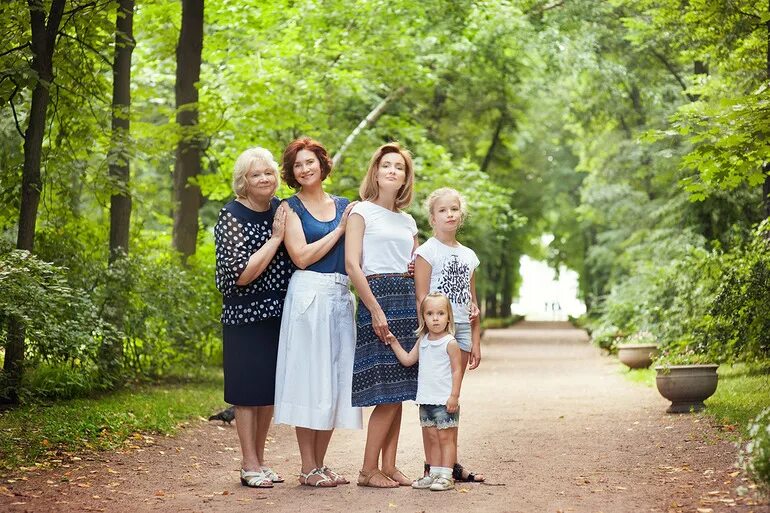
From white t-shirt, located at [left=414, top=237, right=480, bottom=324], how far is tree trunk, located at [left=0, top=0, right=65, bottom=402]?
483 centimetres

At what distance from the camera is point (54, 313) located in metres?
9.99

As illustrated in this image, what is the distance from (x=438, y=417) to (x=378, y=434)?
421 millimetres

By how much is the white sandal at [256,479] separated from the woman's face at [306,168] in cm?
200

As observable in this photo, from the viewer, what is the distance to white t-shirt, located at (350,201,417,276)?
7.06 meters

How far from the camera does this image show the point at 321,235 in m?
7.15

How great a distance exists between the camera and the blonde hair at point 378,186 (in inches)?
283

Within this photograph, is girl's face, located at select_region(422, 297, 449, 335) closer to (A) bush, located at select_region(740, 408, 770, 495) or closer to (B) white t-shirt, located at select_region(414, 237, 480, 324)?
(B) white t-shirt, located at select_region(414, 237, 480, 324)

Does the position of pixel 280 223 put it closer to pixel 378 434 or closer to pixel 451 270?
pixel 451 270

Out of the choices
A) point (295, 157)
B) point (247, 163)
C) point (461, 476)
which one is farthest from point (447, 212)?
point (461, 476)

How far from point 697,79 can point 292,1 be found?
774cm

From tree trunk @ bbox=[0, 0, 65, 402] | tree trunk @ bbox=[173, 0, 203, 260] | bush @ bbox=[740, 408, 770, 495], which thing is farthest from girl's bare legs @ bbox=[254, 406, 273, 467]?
tree trunk @ bbox=[173, 0, 203, 260]

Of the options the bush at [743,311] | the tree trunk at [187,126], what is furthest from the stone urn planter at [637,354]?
the tree trunk at [187,126]

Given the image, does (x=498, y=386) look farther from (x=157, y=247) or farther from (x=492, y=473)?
(x=492, y=473)

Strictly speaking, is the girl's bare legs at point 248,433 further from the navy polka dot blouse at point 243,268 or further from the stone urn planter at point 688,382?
the stone urn planter at point 688,382
